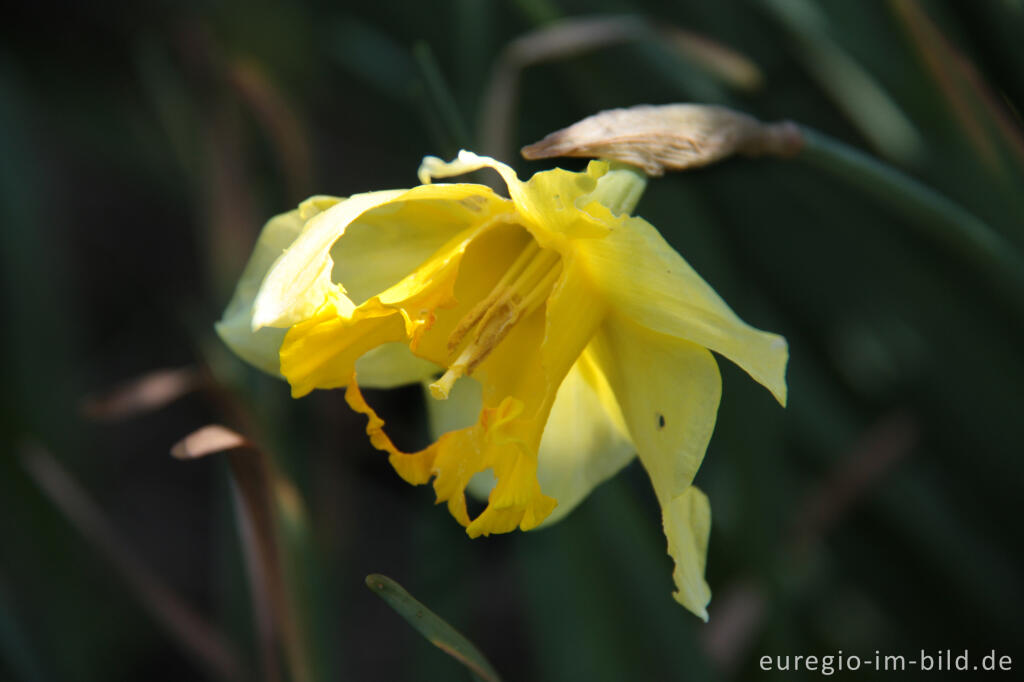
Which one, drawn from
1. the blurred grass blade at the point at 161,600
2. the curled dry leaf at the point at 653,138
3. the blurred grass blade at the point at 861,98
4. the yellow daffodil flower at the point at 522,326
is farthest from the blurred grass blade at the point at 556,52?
the blurred grass blade at the point at 161,600

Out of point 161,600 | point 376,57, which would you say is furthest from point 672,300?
point 376,57

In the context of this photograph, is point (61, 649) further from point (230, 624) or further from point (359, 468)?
point (359, 468)

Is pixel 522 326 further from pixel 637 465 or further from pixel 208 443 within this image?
pixel 637 465

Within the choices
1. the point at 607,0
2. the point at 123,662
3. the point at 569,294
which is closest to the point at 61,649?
the point at 123,662

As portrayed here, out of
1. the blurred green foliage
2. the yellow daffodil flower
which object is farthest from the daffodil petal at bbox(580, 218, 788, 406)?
the blurred green foliage

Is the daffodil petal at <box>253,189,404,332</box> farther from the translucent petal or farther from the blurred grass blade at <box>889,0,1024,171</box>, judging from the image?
the blurred grass blade at <box>889,0,1024,171</box>

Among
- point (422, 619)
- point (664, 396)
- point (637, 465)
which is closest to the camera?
point (422, 619)

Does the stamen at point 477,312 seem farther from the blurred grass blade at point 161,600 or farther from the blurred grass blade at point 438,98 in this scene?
the blurred grass blade at point 161,600
